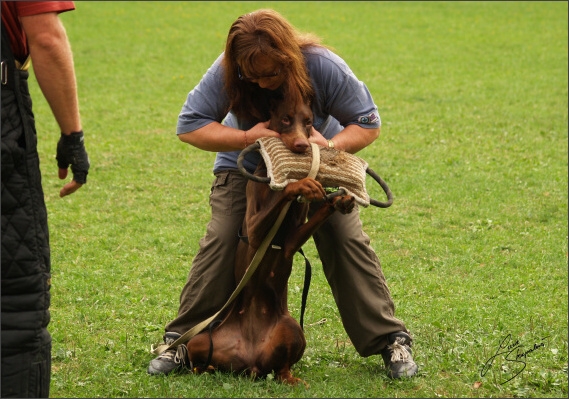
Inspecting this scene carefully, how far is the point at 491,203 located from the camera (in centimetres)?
898

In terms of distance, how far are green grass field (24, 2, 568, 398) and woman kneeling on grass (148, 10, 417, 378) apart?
281 millimetres

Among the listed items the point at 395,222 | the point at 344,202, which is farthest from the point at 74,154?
the point at 395,222

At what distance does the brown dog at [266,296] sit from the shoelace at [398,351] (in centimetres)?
48

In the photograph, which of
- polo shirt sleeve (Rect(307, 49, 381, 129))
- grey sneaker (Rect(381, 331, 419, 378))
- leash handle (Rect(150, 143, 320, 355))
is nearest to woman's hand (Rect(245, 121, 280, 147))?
leash handle (Rect(150, 143, 320, 355))

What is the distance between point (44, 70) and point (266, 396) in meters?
1.88

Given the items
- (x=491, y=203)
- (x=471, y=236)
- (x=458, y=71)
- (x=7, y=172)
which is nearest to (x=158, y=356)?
(x=7, y=172)

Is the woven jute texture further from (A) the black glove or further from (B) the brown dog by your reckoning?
(A) the black glove

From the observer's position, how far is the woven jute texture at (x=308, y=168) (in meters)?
4.21

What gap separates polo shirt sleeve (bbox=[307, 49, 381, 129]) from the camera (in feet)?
14.9

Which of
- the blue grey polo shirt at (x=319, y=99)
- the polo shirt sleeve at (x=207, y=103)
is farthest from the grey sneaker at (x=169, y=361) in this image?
the polo shirt sleeve at (x=207, y=103)

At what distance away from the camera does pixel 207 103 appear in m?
4.58

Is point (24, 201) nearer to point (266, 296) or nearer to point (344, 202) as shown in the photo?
point (344, 202)

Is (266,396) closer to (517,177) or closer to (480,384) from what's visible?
(480,384)

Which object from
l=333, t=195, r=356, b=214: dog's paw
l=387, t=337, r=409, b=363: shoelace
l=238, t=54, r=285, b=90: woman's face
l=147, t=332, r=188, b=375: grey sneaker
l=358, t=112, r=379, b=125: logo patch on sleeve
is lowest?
l=147, t=332, r=188, b=375: grey sneaker
